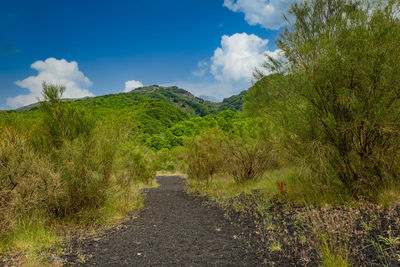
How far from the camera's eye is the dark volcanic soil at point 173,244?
367 cm

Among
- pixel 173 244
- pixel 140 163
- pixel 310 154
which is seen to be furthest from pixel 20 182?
pixel 140 163

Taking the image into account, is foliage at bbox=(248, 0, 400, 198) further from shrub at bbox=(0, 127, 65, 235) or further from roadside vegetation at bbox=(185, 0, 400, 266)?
shrub at bbox=(0, 127, 65, 235)

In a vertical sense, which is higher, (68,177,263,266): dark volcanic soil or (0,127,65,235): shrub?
(0,127,65,235): shrub

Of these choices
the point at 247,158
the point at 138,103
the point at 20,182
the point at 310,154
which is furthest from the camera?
the point at 138,103

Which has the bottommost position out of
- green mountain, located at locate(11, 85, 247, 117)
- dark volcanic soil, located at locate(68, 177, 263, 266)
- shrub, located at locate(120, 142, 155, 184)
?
dark volcanic soil, located at locate(68, 177, 263, 266)

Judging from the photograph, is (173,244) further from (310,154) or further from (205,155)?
(205,155)

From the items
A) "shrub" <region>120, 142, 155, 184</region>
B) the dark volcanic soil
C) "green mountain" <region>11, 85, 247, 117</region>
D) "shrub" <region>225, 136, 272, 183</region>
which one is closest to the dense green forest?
the dark volcanic soil

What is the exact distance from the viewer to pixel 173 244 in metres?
4.54

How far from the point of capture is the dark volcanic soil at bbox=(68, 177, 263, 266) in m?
3.67

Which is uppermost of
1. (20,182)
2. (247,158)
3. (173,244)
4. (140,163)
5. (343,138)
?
(343,138)

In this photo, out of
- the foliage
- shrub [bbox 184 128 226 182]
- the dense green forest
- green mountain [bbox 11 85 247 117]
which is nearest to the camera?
the dense green forest

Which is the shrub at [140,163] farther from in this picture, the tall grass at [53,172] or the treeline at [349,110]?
the treeline at [349,110]

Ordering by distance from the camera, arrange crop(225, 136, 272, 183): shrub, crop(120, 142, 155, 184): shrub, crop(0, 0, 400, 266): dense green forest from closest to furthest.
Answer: crop(0, 0, 400, 266): dense green forest < crop(225, 136, 272, 183): shrub < crop(120, 142, 155, 184): shrub

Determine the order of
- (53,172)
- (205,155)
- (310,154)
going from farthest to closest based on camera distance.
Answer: (205,155) → (310,154) → (53,172)
